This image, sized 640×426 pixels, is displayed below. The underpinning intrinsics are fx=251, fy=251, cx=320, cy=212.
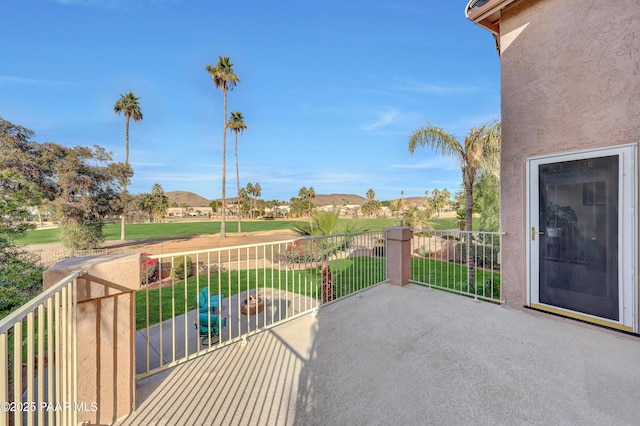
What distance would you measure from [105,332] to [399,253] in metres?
4.06

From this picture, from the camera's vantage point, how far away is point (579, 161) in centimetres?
312

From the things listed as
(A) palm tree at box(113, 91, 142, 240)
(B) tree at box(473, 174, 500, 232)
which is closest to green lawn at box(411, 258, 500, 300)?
(B) tree at box(473, 174, 500, 232)

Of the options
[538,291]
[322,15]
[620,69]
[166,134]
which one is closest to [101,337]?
[538,291]

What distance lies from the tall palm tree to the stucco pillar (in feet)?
21.1

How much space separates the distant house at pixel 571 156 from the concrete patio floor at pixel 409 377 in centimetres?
55

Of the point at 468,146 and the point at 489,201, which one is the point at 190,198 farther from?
the point at 468,146

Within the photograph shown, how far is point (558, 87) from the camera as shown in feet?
10.8

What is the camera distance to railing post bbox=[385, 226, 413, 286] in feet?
14.6

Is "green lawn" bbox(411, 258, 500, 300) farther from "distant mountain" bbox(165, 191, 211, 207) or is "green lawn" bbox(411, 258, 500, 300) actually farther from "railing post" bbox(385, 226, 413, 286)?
"distant mountain" bbox(165, 191, 211, 207)

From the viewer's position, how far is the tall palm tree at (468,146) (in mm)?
5965

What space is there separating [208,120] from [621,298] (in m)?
28.0

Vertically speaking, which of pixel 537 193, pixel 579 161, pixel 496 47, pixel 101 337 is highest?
pixel 496 47

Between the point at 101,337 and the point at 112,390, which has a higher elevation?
the point at 101,337

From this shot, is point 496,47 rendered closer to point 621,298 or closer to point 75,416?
point 621,298
